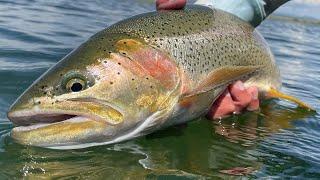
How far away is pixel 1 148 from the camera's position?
3551 mm

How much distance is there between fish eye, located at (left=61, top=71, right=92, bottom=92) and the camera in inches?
129

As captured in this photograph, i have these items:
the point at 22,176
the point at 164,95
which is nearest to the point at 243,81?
the point at 164,95

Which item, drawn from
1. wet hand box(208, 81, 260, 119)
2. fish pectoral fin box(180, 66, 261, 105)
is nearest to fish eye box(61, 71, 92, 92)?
fish pectoral fin box(180, 66, 261, 105)

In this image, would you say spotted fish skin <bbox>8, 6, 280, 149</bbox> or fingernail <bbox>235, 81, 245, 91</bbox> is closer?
spotted fish skin <bbox>8, 6, 280, 149</bbox>

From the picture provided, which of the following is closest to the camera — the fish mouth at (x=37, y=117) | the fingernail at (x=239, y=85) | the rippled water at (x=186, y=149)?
the fish mouth at (x=37, y=117)

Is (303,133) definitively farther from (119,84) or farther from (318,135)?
(119,84)

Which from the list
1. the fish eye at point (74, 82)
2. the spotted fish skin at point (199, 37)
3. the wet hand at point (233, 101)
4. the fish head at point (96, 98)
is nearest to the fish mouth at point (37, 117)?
the fish head at point (96, 98)

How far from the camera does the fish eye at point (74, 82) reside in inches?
129

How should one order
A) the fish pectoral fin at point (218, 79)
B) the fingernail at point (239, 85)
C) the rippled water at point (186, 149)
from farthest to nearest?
the fingernail at point (239, 85) < the fish pectoral fin at point (218, 79) < the rippled water at point (186, 149)

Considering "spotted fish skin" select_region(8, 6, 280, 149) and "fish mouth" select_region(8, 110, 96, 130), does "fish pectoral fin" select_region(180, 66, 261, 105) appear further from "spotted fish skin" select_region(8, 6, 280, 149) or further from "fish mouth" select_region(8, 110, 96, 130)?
"fish mouth" select_region(8, 110, 96, 130)

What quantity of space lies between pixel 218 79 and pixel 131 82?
0.82 metres

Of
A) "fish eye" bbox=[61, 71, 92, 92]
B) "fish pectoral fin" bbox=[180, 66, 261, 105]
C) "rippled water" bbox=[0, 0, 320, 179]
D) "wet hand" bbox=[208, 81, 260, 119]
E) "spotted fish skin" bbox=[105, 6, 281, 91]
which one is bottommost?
"rippled water" bbox=[0, 0, 320, 179]

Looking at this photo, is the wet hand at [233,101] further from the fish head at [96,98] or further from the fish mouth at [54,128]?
the fish mouth at [54,128]

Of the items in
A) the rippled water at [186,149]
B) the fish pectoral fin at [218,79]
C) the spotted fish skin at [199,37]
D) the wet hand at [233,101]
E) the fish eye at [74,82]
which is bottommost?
the rippled water at [186,149]
